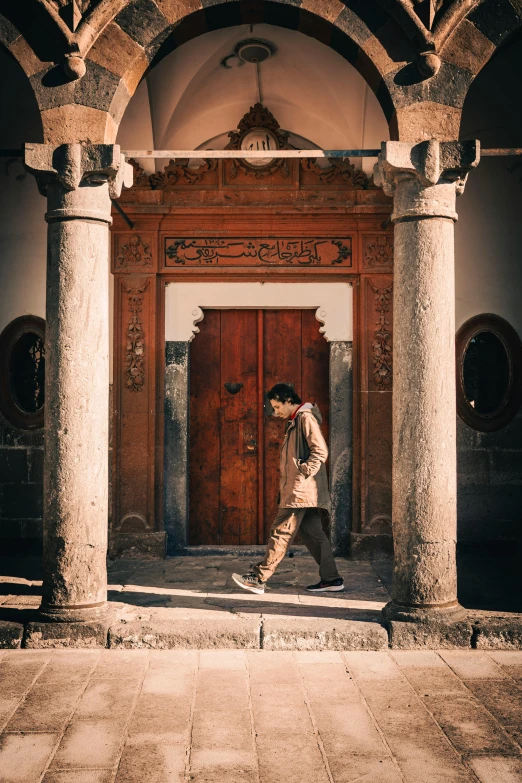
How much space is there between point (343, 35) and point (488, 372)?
3936 mm

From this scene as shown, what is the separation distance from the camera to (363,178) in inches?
311

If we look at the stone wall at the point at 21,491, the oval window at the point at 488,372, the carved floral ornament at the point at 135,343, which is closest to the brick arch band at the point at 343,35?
the carved floral ornament at the point at 135,343

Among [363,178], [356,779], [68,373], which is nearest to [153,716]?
[356,779]

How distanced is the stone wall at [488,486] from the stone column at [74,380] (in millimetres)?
4072

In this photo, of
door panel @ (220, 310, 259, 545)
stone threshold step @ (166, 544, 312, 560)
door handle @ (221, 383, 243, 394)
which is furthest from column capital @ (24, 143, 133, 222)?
stone threshold step @ (166, 544, 312, 560)

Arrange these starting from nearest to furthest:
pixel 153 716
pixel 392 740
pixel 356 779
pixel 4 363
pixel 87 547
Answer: pixel 356 779 < pixel 392 740 < pixel 153 716 < pixel 87 547 < pixel 4 363

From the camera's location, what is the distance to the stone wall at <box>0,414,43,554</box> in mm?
7836

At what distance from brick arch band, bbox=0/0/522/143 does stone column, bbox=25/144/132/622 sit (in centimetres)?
28

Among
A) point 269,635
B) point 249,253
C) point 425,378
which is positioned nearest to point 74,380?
point 269,635

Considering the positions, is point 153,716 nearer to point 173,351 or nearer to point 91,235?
point 91,235

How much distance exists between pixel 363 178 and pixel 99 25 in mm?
3429

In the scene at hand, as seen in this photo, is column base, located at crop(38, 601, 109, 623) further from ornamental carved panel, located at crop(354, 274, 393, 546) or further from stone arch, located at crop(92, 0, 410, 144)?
stone arch, located at crop(92, 0, 410, 144)

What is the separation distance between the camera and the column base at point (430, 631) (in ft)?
16.9

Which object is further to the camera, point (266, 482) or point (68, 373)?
point (266, 482)
